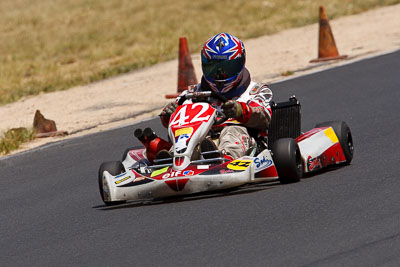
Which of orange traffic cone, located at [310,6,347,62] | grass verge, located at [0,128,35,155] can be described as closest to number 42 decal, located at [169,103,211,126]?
grass verge, located at [0,128,35,155]

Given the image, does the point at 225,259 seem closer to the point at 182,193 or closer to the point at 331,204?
the point at 331,204

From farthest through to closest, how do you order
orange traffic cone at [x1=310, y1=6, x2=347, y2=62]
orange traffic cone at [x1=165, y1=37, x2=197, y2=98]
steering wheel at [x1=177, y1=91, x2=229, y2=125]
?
orange traffic cone at [x1=310, y1=6, x2=347, y2=62] < orange traffic cone at [x1=165, y1=37, x2=197, y2=98] < steering wheel at [x1=177, y1=91, x2=229, y2=125]

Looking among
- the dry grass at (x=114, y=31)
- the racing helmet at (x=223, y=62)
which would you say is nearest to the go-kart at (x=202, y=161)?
the racing helmet at (x=223, y=62)

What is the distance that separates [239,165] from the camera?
6934 mm

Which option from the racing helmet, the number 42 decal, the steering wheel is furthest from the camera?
the racing helmet

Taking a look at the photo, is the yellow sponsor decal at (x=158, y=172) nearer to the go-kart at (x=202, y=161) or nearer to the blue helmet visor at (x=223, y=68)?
the go-kart at (x=202, y=161)

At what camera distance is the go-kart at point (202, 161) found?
689 cm

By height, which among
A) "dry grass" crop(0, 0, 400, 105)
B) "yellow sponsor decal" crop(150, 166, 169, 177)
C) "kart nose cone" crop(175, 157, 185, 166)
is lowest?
"dry grass" crop(0, 0, 400, 105)

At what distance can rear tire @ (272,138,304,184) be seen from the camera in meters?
7.07

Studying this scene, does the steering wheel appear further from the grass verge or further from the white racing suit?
the grass verge

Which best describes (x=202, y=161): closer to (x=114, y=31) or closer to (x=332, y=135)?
(x=332, y=135)

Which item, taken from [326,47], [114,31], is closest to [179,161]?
[326,47]

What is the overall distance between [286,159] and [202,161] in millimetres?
623

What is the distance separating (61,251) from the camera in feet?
19.5
